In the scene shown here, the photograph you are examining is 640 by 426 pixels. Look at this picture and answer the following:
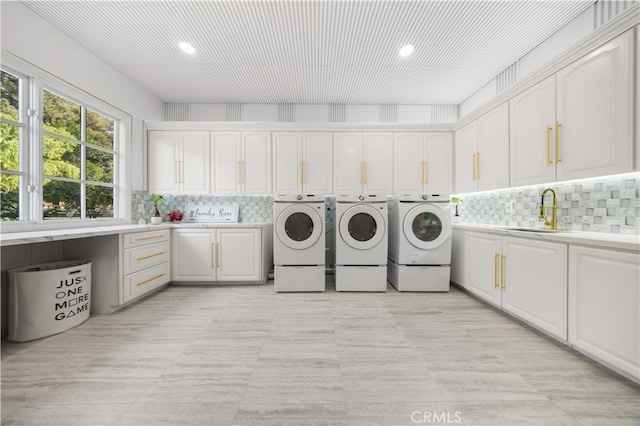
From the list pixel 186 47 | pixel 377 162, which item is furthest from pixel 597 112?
pixel 186 47

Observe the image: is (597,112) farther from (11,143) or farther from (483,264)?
(11,143)

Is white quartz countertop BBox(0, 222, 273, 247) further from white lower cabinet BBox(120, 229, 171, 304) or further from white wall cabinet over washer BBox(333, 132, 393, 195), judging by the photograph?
white wall cabinet over washer BBox(333, 132, 393, 195)

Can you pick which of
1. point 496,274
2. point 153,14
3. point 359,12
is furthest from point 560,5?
point 153,14

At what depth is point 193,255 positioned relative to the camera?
3262 millimetres

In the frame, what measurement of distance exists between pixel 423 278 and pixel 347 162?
186 cm

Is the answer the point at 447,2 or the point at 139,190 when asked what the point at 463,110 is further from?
the point at 139,190

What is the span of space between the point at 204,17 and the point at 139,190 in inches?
95.1

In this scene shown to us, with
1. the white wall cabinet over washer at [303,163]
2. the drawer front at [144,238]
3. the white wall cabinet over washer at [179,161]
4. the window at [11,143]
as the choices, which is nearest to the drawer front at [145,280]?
the drawer front at [144,238]

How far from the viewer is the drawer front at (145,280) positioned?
248 cm

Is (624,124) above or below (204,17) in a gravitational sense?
below

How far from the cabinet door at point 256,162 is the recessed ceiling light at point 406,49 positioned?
195cm

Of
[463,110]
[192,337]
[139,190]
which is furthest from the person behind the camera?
[463,110]

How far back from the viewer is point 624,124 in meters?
1.56

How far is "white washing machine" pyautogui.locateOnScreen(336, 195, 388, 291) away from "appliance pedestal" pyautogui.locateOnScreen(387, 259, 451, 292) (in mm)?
227
